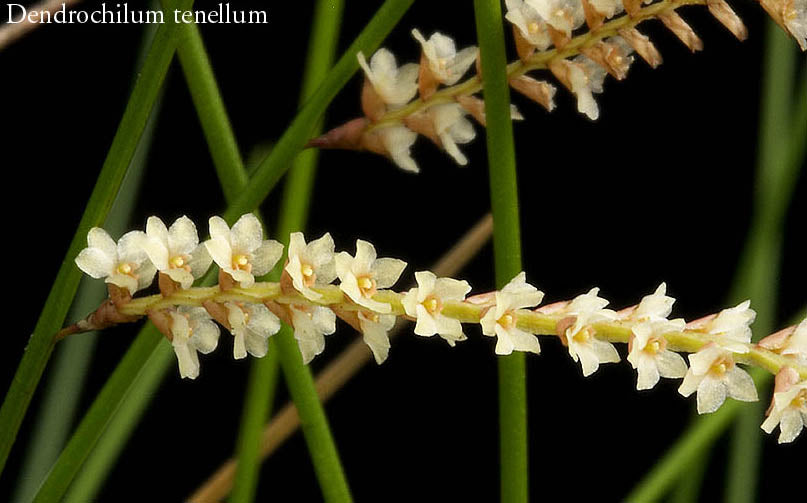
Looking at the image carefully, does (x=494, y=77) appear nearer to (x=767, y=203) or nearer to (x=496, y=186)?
(x=496, y=186)

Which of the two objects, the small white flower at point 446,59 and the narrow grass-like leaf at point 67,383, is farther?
the narrow grass-like leaf at point 67,383

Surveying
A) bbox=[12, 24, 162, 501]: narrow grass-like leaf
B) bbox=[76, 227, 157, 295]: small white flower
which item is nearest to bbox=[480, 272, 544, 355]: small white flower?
bbox=[76, 227, 157, 295]: small white flower

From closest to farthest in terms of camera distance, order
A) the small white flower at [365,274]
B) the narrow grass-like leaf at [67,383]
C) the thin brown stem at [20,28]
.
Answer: the small white flower at [365,274]
the thin brown stem at [20,28]
the narrow grass-like leaf at [67,383]

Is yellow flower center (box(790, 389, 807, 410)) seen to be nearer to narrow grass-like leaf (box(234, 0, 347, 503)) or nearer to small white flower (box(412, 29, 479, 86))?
small white flower (box(412, 29, 479, 86))

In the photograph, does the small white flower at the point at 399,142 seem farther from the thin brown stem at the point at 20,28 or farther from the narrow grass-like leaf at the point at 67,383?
the narrow grass-like leaf at the point at 67,383

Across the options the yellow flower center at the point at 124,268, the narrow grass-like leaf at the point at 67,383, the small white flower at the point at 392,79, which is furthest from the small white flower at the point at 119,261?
the narrow grass-like leaf at the point at 67,383

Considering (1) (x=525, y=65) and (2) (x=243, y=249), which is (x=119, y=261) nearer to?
(2) (x=243, y=249)

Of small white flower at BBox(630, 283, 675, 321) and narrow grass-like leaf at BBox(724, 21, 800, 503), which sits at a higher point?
narrow grass-like leaf at BBox(724, 21, 800, 503)
